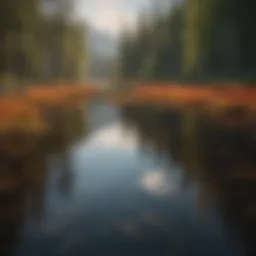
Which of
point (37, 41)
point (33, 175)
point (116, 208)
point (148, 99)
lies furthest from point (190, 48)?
point (33, 175)

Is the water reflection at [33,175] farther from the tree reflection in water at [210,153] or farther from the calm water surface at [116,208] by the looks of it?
the tree reflection in water at [210,153]

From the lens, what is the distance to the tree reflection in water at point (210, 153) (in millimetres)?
2537

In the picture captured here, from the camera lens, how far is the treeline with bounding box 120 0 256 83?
281 centimetres

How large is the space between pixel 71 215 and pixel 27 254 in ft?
1.04

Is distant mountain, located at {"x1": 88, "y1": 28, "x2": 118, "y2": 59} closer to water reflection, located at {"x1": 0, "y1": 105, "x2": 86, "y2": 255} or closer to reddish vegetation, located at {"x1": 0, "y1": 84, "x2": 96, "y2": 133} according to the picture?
reddish vegetation, located at {"x1": 0, "y1": 84, "x2": 96, "y2": 133}

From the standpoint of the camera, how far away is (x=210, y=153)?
109 inches

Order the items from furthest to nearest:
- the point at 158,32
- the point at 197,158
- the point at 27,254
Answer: the point at 158,32
the point at 197,158
the point at 27,254

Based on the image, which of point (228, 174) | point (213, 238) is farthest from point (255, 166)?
point (213, 238)

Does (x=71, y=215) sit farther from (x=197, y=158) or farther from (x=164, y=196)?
(x=197, y=158)

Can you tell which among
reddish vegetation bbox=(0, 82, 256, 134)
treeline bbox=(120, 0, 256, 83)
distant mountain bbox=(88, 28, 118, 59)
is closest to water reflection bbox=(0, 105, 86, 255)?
reddish vegetation bbox=(0, 82, 256, 134)

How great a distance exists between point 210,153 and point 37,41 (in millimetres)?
1341

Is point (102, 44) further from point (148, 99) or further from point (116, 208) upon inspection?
point (116, 208)

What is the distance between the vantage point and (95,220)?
8.20 ft

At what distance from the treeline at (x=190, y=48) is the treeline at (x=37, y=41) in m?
0.32
